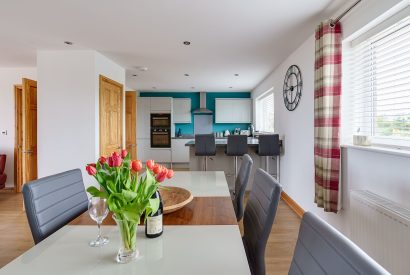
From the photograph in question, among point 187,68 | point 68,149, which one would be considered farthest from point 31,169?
point 187,68

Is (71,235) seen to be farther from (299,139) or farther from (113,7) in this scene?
(299,139)

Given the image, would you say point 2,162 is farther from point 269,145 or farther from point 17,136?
point 269,145

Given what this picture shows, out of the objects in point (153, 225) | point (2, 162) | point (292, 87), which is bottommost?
point (2, 162)

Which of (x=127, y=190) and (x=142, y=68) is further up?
(x=142, y=68)

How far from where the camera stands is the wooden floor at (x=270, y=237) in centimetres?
210

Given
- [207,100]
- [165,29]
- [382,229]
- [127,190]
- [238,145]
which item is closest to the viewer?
[127,190]

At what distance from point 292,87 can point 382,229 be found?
2.46 m

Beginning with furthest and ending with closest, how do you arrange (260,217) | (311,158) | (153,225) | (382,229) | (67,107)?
(67,107), (311,158), (382,229), (260,217), (153,225)

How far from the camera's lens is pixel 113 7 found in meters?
2.18

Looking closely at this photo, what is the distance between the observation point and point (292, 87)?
3.53m

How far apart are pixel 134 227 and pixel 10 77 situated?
509cm

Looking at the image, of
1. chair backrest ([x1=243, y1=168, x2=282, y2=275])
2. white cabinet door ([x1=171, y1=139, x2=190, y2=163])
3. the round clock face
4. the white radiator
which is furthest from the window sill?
white cabinet door ([x1=171, y1=139, x2=190, y2=163])

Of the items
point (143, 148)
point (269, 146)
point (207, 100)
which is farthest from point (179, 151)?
point (269, 146)

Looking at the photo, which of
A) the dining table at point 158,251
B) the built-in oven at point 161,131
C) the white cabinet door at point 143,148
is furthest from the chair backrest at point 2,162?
the dining table at point 158,251
